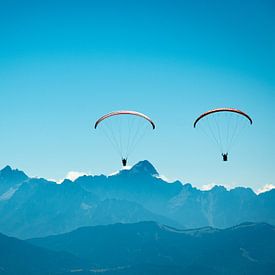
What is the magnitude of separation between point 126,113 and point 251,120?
53.4 feet

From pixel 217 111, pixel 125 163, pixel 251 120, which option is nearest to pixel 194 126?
pixel 217 111

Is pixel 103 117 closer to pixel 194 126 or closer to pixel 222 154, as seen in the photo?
pixel 194 126

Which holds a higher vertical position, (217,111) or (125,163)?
(217,111)

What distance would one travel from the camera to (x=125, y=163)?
5209 cm

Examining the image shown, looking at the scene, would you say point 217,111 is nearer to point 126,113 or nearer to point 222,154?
point 222,154

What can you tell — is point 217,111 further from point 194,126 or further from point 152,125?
point 152,125

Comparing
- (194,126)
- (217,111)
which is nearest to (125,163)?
(194,126)

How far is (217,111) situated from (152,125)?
8.53m

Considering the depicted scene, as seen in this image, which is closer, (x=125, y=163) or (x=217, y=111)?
(x=217, y=111)

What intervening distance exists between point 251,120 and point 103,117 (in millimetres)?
19282

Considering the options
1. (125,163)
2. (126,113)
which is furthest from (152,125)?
(125,163)

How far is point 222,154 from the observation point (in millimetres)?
50781

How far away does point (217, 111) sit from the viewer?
48.1 metres

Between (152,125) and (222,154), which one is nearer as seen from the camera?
(152,125)
